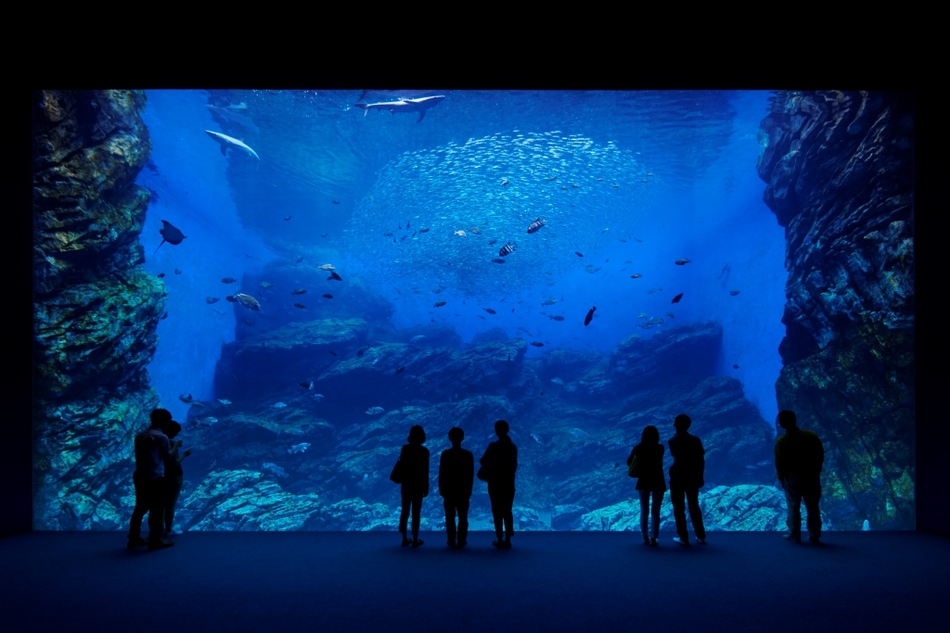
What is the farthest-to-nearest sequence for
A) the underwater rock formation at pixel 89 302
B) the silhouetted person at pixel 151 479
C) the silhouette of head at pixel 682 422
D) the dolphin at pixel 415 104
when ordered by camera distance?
the dolphin at pixel 415 104
the underwater rock formation at pixel 89 302
the silhouette of head at pixel 682 422
the silhouetted person at pixel 151 479

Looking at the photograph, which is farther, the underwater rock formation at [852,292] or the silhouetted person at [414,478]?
the underwater rock formation at [852,292]

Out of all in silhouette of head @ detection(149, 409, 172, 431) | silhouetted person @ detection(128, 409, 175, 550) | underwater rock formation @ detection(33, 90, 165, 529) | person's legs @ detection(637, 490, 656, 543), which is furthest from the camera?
underwater rock formation @ detection(33, 90, 165, 529)

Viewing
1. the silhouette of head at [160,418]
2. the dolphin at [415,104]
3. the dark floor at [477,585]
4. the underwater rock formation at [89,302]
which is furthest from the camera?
the dolphin at [415,104]

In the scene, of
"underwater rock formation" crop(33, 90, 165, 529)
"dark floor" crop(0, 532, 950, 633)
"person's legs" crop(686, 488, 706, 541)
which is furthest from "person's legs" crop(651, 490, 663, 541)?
"underwater rock formation" crop(33, 90, 165, 529)

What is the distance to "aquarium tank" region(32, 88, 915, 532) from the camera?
9.87 meters

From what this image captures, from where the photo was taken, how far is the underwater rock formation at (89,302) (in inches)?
361

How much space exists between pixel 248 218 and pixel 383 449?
27132 mm

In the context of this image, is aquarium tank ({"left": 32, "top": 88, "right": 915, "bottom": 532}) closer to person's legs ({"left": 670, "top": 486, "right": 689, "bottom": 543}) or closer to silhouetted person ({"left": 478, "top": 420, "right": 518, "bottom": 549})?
person's legs ({"left": 670, "top": 486, "right": 689, "bottom": 543})

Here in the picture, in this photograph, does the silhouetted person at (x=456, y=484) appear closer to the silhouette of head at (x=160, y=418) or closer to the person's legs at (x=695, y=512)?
the person's legs at (x=695, y=512)

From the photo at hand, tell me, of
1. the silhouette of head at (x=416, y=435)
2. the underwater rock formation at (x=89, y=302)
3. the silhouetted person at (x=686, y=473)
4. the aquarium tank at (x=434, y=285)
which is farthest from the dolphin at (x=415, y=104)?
the silhouetted person at (x=686, y=473)

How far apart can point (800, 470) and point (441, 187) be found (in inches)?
1098

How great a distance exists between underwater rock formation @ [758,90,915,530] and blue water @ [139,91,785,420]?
7151mm

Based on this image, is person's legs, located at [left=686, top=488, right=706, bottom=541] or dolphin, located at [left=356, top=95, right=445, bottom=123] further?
dolphin, located at [left=356, top=95, right=445, bottom=123]

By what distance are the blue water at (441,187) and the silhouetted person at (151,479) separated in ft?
57.9
